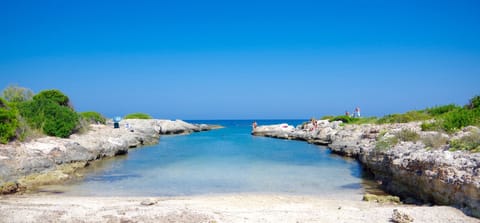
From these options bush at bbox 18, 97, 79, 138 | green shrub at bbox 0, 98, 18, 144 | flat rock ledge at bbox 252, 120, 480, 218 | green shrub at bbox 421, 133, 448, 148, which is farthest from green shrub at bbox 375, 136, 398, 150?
bush at bbox 18, 97, 79, 138

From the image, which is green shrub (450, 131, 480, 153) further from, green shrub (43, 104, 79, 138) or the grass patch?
green shrub (43, 104, 79, 138)

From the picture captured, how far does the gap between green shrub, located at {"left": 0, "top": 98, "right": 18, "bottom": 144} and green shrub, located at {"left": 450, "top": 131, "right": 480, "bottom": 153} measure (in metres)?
17.9

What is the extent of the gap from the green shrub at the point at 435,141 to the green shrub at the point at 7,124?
691 inches

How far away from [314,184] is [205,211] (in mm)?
6920

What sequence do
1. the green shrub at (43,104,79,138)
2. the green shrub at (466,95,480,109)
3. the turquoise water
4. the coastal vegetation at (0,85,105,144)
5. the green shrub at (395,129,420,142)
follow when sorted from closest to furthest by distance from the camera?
the turquoise water, the green shrub at (395,129,420,142), the coastal vegetation at (0,85,105,144), the green shrub at (466,95,480,109), the green shrub at (43,104,79,138)

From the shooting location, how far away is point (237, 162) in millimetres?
22266

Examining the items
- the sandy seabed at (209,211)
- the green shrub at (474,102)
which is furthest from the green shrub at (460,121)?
the sandy seabed at (209,211)

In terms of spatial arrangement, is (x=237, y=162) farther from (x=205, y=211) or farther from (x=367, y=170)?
(x=205, y=211)

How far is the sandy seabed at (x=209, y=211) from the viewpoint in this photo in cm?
832

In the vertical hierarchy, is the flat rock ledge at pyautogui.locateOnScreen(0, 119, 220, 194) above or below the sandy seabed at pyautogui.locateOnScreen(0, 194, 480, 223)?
above

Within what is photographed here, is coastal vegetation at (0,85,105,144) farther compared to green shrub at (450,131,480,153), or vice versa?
coastal vegetation at (0,85,105,144)

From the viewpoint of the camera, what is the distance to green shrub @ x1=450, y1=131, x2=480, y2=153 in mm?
9900

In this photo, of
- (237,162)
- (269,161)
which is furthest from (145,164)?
(269,161)

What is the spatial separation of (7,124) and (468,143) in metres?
18.6
